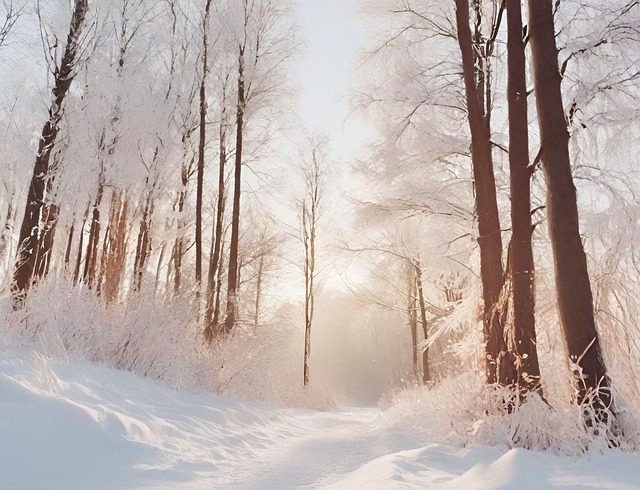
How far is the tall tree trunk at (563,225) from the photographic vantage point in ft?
12.1

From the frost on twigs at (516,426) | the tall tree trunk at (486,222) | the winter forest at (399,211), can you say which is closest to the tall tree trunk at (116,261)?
the winter forest at (399,211)

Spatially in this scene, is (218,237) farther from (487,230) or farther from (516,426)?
(516,426)

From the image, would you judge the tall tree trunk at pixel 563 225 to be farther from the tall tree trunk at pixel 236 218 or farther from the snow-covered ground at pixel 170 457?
the tall tree trunk at pixel 236 218

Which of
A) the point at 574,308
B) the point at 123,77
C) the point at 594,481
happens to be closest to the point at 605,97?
the point at 574,308

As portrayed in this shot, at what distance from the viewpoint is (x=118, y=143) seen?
10.3 m

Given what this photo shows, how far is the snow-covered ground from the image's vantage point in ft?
8.10

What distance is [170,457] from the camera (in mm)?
3232

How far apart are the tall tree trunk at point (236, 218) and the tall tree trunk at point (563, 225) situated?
7.27 m

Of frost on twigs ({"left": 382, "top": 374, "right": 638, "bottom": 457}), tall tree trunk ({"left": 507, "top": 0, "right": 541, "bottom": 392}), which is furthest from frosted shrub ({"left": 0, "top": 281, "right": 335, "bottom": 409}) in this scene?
tall tree trunk ({"left": 507, "top": 0, "right": 541, "bottom": 392})

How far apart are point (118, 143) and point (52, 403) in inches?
334

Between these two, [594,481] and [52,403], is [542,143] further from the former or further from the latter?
[52,403]

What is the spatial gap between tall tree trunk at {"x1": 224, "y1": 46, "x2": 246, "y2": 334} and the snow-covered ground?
5.30 m

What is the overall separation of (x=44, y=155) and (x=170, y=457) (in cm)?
683

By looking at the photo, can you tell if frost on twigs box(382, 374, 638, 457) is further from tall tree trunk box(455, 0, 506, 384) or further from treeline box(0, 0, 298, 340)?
treeline box(0, 0, 298, 340)
